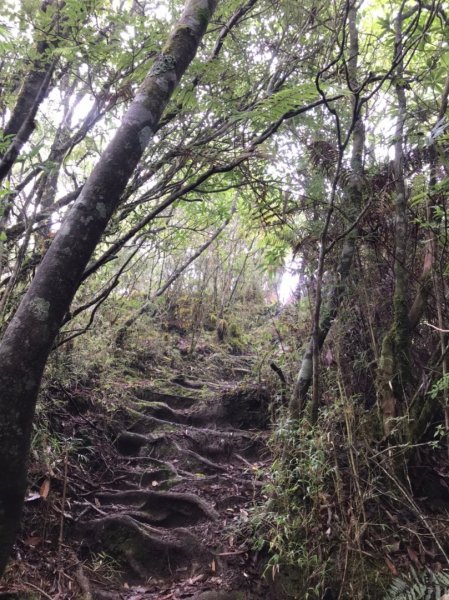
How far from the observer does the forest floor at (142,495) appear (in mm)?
3639

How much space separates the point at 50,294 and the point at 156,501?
135 inches

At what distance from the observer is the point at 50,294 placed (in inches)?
95.3

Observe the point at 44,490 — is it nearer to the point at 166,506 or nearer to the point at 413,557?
the point at 166,506

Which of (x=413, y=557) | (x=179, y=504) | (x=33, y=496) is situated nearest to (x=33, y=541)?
(x=33, y=496)

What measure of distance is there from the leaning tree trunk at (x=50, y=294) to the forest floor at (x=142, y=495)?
1322 millimetres

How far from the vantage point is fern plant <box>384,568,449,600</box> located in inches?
109

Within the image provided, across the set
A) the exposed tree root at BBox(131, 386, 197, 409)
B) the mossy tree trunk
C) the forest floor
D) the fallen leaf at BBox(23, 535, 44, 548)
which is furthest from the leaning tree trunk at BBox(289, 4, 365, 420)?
the exposed tree root at BBox(131, 386, 197, 409)

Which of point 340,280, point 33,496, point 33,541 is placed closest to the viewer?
point 33,541

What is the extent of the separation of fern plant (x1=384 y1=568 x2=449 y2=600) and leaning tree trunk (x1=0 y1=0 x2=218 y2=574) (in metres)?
2.57

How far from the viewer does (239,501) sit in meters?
4.95

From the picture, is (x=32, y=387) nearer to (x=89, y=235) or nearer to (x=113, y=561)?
(x=89, y=235)

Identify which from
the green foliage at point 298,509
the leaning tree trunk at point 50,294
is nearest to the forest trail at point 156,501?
the green foliage at point 298,509

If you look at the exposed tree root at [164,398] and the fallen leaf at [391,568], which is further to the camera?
the exposed tree root at [164,398]

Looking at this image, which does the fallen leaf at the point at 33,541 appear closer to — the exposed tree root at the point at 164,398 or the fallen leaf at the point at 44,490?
the fallen leaf at the point at 44,490
